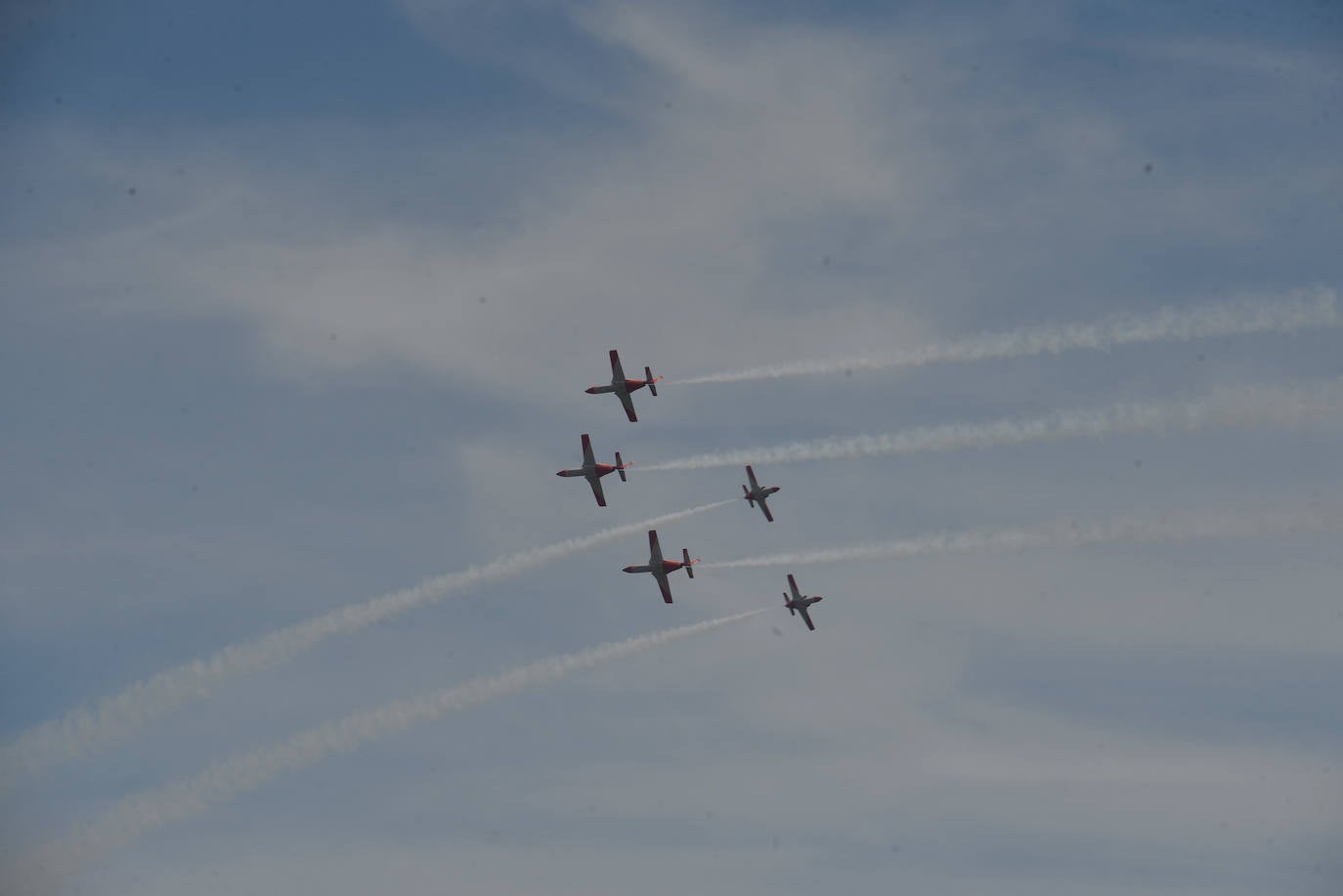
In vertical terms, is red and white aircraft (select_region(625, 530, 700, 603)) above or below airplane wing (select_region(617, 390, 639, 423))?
below

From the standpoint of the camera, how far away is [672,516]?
388ft

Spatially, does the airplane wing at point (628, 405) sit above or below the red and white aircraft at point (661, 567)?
above

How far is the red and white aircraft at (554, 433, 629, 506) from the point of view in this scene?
11912 centimetres

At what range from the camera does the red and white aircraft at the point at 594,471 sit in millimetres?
119125

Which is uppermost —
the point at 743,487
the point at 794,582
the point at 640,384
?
→ the point at 640,384

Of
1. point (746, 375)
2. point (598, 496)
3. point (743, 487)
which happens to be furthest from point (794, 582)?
point (746, 375)

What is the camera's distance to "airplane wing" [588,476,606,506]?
391ft

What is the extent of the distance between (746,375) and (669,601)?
28.3m

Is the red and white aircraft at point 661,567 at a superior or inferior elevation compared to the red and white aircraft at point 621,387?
inferior

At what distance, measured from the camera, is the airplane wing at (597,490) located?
391ft

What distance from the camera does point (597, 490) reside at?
119375mm

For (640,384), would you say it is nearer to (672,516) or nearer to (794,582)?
(672,516)

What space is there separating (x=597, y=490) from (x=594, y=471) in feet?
5.14

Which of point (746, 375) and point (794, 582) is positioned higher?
point (746, 375)
